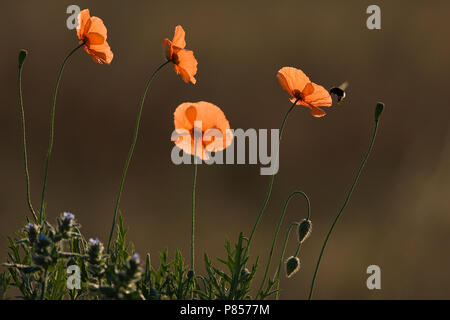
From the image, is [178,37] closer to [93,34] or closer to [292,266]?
[93,34]

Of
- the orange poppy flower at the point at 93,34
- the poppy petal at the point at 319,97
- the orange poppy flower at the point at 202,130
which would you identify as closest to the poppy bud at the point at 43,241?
the orange poppy flower at the point at 202,130

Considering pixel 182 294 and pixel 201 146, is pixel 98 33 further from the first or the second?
pixel 182 294

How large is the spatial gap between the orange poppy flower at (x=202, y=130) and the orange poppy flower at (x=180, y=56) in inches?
4.6

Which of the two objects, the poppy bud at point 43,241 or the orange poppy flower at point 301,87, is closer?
the poppy bud at point 43,241

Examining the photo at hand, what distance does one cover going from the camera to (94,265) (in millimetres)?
789

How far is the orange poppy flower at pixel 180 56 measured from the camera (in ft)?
3.24

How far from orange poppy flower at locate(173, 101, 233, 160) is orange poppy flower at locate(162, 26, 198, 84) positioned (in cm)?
12

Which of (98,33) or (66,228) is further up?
(98,33)

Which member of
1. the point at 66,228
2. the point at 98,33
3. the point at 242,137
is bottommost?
the point at 66,228

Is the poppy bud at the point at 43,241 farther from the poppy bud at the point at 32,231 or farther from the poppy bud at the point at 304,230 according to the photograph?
the poppy bud at the point at 304,230
